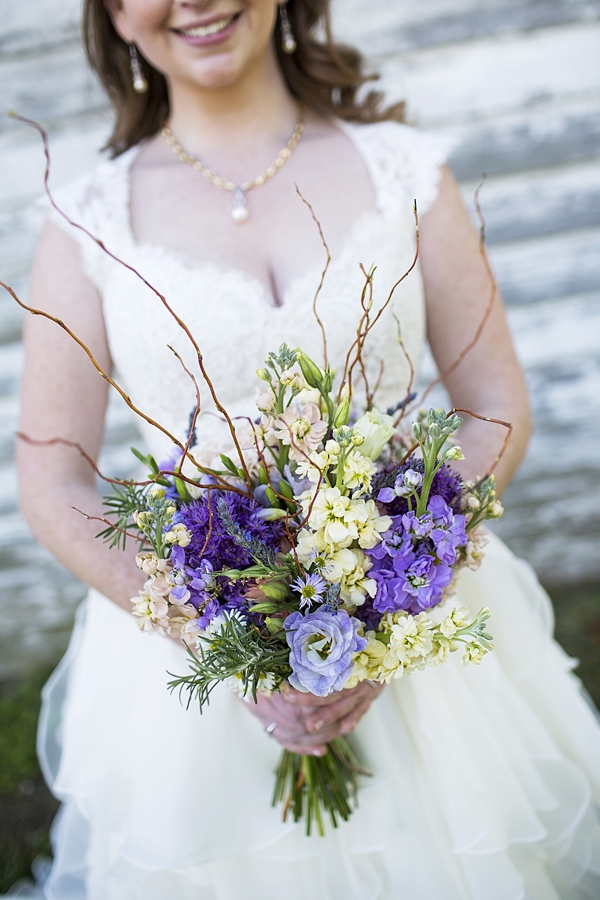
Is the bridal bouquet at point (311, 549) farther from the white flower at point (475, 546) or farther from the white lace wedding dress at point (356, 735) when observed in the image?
the white lace wedding dress at point (356, 735)

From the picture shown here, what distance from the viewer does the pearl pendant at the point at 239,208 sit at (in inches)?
62.0

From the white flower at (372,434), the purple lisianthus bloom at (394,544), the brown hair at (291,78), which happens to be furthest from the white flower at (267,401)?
the brown hair at (291,78)

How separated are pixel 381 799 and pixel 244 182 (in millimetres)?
1395

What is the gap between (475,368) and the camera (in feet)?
5.23

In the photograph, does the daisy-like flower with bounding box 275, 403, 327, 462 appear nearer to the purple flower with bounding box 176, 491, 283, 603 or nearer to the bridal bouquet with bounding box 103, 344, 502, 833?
the bridal bouquet with bounding box 103, 344, 502, 833

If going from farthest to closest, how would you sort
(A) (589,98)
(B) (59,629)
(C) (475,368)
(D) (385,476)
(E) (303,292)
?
(B) (59,629)
(A) (589,98)
(C) (475,368)
(E) (303,292)
(D) (385,476)

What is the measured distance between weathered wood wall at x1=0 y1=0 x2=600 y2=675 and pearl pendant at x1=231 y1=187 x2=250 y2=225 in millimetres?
824

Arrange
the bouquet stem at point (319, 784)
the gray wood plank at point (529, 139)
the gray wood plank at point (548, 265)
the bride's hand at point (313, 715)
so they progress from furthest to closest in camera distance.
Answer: the gray wood plank at point (548, 265), the gray wood plank at point (529, 139), the bouquet stem at point (319, 784), the bride's hand at point (313, 715)

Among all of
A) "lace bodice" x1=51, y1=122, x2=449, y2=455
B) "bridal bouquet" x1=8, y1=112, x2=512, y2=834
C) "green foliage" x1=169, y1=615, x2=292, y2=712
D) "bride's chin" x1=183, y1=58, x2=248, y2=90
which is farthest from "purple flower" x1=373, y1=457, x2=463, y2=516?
"bride's chin" x1=183, y1=58, x2=248, y2=90

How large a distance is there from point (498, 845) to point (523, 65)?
7.24 feet

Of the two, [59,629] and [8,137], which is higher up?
[8,137]

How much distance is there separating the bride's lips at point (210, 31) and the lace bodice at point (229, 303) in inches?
13.9

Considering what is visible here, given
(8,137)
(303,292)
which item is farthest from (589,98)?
(8,137)

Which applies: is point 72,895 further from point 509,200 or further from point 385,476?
point 509,200
